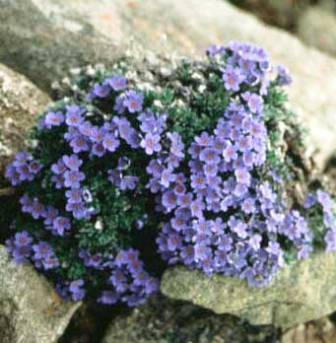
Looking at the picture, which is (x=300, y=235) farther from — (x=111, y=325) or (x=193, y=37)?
(x=193, y=37)

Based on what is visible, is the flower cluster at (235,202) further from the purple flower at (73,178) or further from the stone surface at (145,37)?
the stone surface at (145,37)

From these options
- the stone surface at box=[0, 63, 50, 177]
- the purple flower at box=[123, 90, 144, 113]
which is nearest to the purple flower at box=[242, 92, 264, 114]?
the purple flower at box=[123, 90, 144, 113]

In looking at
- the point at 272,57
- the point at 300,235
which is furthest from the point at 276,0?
the point at 300,235

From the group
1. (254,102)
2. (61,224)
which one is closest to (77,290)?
(61,224)

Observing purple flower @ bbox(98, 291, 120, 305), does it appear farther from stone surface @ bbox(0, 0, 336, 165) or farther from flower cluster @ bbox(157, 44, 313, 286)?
stone surface @ bbox(0, 0, 336, 165)

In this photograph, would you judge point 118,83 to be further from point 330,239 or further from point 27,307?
point 330,239

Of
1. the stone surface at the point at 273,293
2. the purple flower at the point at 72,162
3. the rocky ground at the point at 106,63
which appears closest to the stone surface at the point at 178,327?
the rocky ground at the point at 106,63
